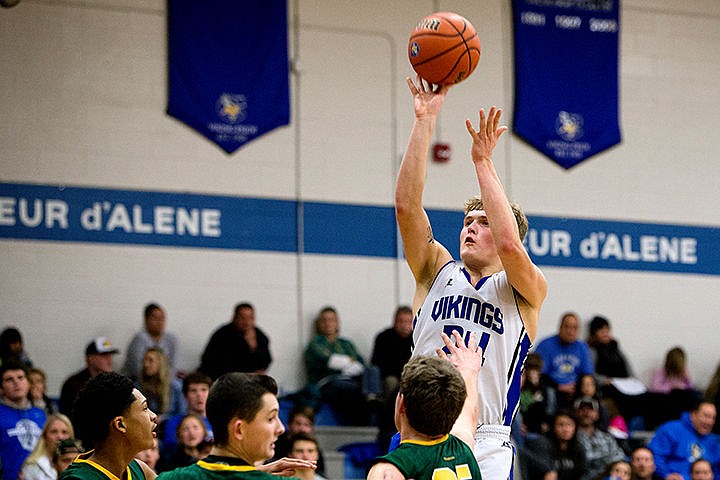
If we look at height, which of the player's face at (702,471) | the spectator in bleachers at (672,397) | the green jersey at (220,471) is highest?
the green jersey at (220,471)

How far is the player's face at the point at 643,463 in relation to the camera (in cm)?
1232

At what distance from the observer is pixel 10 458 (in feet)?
35.5

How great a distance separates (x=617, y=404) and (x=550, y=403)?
163cm

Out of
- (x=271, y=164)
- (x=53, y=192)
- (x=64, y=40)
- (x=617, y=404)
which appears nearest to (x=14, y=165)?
(x=53, y=192)

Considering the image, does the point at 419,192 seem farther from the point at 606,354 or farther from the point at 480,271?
the point at 606,354

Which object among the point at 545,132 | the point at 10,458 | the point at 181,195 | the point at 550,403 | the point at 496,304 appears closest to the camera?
the point at 496,304

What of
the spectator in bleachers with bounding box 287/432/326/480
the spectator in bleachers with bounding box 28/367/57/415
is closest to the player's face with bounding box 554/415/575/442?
the spectator in bleachers with bounding box 287/432/326/480

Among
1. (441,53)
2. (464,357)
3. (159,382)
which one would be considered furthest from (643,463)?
(464,357)

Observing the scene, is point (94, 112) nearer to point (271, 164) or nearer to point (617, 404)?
point (271, 164)

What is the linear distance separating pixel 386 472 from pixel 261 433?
513 mm

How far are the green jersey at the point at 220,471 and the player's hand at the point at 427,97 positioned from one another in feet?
7.19

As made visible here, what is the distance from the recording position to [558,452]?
12.6 m

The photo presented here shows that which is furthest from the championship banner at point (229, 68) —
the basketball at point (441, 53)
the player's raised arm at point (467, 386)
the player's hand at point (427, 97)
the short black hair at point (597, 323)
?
the player's raised arm at point (467, 386)

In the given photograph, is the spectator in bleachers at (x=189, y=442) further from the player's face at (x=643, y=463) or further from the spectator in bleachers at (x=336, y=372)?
the player's face at (x=643, y=463)
